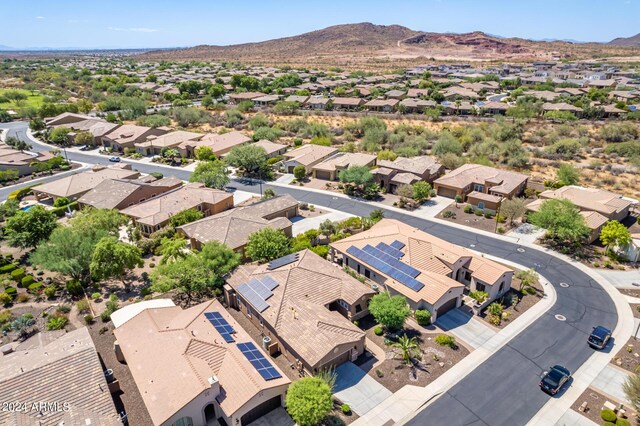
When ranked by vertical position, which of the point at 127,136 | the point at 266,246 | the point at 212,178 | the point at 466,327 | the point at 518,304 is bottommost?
the point at 466,327

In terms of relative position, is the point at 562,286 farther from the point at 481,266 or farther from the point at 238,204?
the point at 238,204

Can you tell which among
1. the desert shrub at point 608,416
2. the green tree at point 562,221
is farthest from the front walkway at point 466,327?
the green tree at point 562,221

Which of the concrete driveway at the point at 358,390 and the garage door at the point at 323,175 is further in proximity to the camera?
the garage door at the point at 323,175

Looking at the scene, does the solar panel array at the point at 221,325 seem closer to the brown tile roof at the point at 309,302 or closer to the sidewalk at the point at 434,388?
the brown tile roof at the point at 309,302

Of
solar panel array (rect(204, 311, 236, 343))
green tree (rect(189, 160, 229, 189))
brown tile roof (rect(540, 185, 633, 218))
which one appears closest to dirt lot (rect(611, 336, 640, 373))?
brown tile roof (rect(540, 185, 633, 218))

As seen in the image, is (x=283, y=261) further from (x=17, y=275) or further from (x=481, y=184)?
(x=481, y=184)

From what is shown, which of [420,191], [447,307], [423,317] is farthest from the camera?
[420,191]

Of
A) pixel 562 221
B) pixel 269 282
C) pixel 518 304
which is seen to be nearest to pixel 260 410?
pixel 269 282
